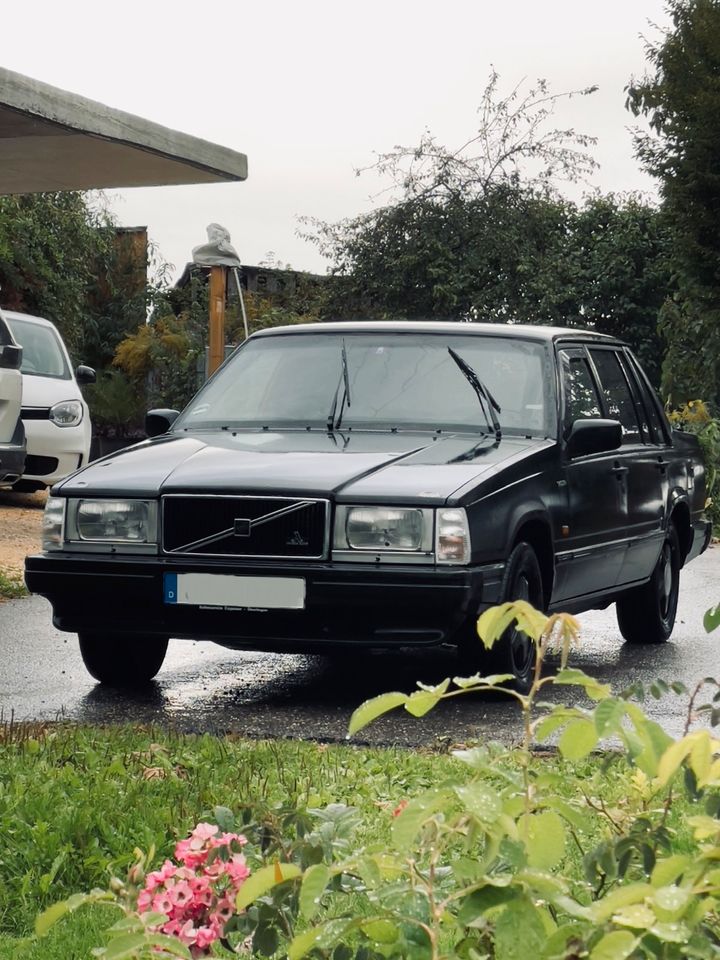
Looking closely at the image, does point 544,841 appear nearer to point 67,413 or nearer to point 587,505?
point 587,505

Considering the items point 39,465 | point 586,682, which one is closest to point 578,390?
point 586,682

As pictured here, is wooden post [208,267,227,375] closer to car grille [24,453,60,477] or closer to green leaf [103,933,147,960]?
car grille [24,453,60,477]

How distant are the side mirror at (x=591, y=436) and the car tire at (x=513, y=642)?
721mm

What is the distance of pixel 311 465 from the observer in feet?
23.6

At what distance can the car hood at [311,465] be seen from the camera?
6.93 m

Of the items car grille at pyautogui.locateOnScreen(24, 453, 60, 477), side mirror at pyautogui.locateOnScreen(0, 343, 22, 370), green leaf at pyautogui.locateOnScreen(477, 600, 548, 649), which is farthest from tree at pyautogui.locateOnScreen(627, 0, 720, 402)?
green leaf at pyautogui.locateOnScreen(477, 600, 548, 649)

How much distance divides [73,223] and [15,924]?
87.7 feet

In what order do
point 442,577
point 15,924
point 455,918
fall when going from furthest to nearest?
point 442,577 < point 15,924 < point 455,918

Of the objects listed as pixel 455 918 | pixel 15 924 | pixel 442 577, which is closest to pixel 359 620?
pixel 442 577

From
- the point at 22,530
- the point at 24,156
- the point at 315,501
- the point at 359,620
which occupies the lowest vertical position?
the point at 22,530

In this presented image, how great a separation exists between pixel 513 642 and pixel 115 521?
1722 millimetres

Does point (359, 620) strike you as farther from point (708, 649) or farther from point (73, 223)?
point (73, 223)

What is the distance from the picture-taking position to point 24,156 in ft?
24.9

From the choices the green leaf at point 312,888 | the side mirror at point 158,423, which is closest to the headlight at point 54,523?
the side mirror at point 158,423
